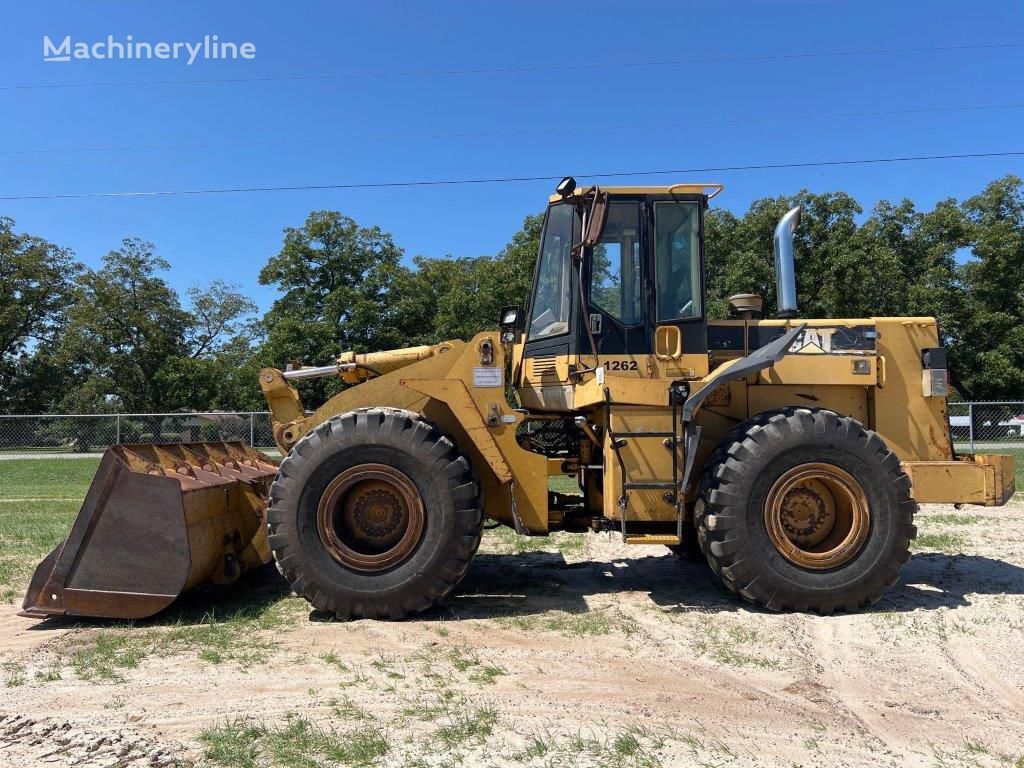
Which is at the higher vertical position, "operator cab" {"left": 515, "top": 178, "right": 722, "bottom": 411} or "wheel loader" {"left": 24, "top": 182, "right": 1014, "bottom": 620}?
"operator cab" {"left": 515, "top": 178, "right": 722, "bottom": 411}

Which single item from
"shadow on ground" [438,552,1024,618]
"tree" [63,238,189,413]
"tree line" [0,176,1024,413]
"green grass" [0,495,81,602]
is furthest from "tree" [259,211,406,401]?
"shadow on ground" [438,552,1024,618]

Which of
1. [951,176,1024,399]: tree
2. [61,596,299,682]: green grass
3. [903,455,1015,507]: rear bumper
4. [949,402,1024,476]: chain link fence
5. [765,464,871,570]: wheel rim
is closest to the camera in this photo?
[61,596,299,682]: green grass

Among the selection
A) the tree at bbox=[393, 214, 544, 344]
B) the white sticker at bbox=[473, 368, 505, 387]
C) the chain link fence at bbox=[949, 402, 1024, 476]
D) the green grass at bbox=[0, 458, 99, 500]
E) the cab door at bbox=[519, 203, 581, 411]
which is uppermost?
the tree at bbox=[393, 214, 544, 344]

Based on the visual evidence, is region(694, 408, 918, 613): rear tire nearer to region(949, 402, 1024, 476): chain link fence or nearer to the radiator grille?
the radiator grille

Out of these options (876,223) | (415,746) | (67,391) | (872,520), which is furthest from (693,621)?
(67,391)

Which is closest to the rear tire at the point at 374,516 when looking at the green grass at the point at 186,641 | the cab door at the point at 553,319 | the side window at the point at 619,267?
the green grass at the point at 186,641

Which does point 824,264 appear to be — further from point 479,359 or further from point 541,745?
point 541,745

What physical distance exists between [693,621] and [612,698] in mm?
1540

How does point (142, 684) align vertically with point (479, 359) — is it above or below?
below

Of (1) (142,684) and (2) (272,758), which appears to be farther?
(1) (142,684)

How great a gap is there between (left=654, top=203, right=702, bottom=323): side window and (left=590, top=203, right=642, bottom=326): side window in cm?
17

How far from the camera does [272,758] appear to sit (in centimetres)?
303

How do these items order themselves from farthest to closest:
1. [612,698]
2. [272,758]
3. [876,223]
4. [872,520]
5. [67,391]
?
1. [67,391]
2. [876,223]
3. [872,520]
4. [612,698]
5. [272,758]

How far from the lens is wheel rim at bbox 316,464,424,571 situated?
16.7 feet
